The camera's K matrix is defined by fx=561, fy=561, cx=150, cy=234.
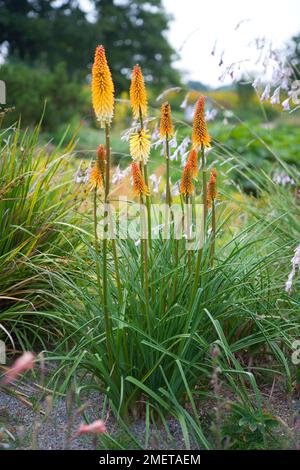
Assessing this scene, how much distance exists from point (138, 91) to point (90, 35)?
26.3 m

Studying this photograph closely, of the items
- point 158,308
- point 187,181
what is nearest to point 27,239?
point 158,308

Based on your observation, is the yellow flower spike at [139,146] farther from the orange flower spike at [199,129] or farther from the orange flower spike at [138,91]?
the orange flower spike at [199,129]

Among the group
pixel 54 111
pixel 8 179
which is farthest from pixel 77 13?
pixel 8 179

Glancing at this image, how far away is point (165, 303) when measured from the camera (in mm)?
2535

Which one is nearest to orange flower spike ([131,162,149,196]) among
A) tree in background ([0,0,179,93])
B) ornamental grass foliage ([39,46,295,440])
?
ornamental grass foliage ([39,46,295,440])

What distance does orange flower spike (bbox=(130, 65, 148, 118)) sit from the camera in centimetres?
205

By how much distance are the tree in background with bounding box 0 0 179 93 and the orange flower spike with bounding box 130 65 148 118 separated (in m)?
25.1

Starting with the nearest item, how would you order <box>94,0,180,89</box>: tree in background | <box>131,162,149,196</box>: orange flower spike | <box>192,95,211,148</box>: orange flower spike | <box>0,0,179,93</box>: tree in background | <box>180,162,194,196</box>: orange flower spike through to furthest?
<box>131,162,149,196</box>: orange flower spike
<box>192,95,211,148</box>: orange flower spike
<box>180,162,194,196</box>: orange flower spike
<box>0,0,179,93</box>: tree in background
<box>94,0,180,89</box>: tree in background

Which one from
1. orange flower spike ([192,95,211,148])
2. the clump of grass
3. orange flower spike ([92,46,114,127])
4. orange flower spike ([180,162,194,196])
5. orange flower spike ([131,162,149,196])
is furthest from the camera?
the clump of grass

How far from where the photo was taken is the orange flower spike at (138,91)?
6.73 ft

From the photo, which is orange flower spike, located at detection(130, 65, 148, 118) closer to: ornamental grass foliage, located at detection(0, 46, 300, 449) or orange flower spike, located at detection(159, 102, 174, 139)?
ornamental grass foliage, located at detection(0, 46, 300, 449)

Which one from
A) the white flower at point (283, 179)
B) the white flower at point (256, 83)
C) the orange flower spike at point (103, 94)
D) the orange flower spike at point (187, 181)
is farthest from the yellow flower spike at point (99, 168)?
the white flower at point (283, 179)

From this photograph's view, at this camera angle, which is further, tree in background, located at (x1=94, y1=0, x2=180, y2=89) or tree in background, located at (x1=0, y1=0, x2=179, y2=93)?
tree in background, located at (x1=94, y1=0, x2=180, y2=89)

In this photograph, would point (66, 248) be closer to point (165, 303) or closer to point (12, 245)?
point (12, 245)
